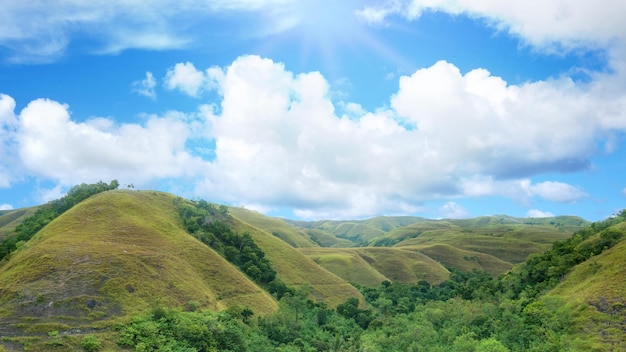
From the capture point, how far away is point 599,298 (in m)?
78.5

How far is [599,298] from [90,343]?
8959cm

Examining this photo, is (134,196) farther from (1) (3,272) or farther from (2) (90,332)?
(2) (90,332)

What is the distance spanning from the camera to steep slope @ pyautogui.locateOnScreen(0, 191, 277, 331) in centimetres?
6969

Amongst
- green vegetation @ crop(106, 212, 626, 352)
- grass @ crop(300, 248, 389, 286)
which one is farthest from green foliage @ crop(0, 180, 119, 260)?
grass @ crop(300, 248, 389, 286)

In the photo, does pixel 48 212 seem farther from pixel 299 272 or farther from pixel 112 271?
pixel 299 272

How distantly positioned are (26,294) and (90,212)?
39718 mm

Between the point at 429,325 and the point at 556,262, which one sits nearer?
the point at 429,325

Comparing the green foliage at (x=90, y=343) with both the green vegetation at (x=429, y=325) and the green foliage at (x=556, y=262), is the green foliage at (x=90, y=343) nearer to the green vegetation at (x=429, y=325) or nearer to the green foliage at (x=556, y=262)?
the green vegetation at (x=429, y=325)

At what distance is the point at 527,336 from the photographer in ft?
256

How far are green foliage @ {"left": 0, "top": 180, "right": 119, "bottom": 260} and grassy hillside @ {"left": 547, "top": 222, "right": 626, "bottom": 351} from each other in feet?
394

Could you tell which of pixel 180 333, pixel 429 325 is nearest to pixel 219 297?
pixel 180 333

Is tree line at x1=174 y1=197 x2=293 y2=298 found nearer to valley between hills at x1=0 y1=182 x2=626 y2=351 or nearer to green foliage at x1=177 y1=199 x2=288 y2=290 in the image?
green foliage at x1=177 y1=199 x2=288 y2=290

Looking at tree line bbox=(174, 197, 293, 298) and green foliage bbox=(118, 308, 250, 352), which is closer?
green foliage bbox=(118, 308, 250, 352)

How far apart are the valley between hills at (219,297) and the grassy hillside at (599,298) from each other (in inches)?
11.1
